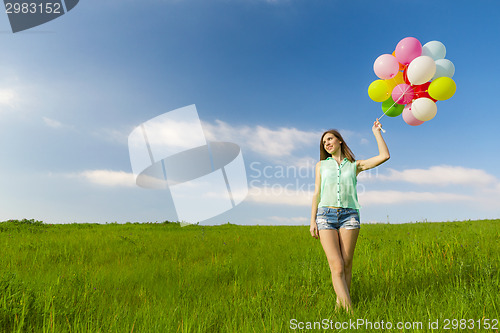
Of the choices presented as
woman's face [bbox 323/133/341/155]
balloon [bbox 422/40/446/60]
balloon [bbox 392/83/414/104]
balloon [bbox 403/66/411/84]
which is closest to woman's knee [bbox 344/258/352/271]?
woman's face [bbox 323/133/341/155]

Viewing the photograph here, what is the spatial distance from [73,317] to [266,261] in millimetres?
4001

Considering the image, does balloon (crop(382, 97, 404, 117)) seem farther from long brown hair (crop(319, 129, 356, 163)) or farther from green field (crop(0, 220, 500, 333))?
green field (crop(0, 220, 500, 333))

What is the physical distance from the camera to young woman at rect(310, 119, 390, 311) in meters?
4.02

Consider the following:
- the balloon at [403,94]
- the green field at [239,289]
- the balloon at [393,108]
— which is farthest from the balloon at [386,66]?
the green field at [239,289]

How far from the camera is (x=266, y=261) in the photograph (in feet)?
22.7

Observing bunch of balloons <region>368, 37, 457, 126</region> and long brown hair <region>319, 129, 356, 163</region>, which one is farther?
bunch of balloons <region>368, 37, 457, 126</region>

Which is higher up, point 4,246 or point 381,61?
point 381,61

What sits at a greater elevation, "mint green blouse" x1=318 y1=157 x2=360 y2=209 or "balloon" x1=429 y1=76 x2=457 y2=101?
"balloon" x1=429 y1=76 x2=457 y2=101

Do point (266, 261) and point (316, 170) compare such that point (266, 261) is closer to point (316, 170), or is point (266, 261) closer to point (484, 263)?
point (316, 170)

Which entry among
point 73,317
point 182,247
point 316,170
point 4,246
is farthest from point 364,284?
point 4,246

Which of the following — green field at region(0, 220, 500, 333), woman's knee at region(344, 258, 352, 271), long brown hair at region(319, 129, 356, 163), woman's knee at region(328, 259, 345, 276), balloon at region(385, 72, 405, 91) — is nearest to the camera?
green field at region(0, 220, 500, 333)

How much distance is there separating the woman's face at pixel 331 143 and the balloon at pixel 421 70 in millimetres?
1771

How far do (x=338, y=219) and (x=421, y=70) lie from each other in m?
Answer: 2.81

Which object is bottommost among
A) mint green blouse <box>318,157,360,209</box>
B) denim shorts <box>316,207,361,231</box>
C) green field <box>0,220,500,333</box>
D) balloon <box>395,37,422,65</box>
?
green field <box>0,220,500,333</box>
